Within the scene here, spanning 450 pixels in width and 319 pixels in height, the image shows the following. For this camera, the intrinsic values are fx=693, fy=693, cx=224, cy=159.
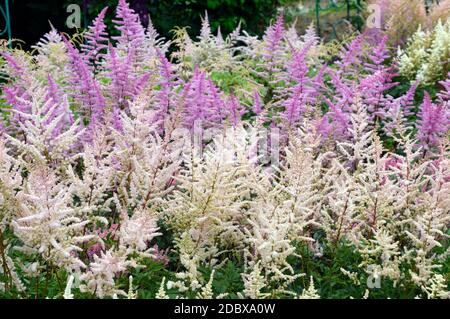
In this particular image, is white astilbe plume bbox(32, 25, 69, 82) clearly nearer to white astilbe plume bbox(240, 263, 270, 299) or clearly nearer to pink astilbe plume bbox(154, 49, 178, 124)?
pink astilbe plume bbox(154, 49, 178, 124)

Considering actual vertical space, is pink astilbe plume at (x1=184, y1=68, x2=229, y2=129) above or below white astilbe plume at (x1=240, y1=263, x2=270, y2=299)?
above

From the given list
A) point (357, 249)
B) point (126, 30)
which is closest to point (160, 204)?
point (357, 249)

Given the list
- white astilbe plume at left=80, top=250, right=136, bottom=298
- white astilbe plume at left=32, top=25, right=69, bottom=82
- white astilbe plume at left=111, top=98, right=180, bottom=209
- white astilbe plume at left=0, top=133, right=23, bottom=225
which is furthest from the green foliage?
white astilbe plume at left=80, top=250, right=136, bottom=298

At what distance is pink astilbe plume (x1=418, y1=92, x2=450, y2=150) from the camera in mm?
3789

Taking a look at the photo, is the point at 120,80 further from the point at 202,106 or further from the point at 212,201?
the point at 212,201

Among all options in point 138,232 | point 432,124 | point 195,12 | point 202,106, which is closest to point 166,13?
point 195,12

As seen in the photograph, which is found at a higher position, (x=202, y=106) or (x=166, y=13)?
(x=166, y=13)

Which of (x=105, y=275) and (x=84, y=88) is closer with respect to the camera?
(x=105, y=275)

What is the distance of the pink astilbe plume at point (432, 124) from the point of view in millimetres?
3789

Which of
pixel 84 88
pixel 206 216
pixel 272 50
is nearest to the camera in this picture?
pixel 206 216

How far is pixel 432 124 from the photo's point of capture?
12.6 feet

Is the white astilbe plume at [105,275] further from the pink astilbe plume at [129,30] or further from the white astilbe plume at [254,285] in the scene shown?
the pink astilbe plume at [129,30]
